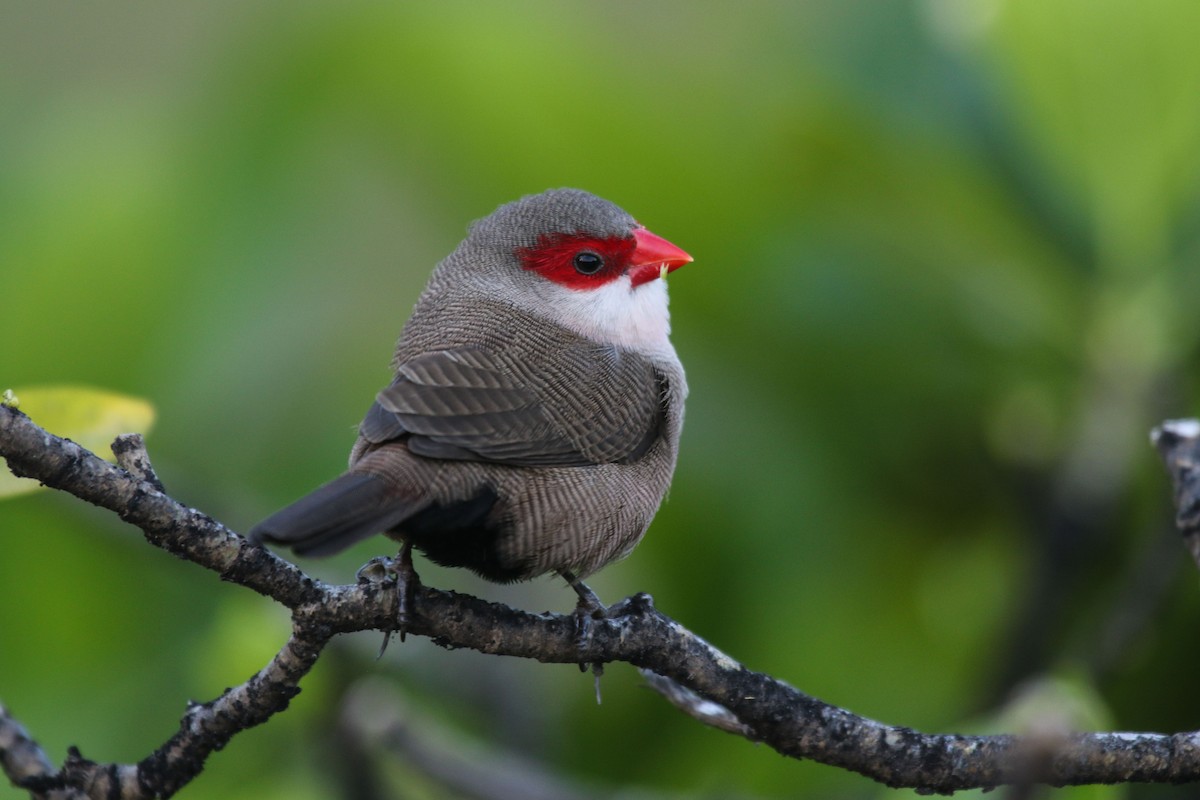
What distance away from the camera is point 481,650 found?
1.94 metres

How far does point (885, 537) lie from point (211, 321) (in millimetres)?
1787

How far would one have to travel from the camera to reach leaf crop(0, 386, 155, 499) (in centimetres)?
184

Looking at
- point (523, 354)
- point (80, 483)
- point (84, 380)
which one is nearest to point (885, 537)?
point (523, 354)

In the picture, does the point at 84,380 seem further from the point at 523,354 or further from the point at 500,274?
the point at 523,354

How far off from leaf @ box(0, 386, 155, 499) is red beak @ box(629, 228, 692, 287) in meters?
1.21

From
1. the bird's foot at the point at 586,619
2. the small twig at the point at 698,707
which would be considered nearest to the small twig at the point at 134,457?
the bird's foot at the point at 586,619

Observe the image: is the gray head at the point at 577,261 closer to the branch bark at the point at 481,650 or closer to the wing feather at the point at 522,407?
the wing feather at the point at 522,407

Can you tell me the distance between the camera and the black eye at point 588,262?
285 centimetres

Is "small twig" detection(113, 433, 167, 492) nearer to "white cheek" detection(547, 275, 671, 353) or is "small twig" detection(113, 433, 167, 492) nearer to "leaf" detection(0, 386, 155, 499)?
"leaf" detection(0, 386, 155, 499)

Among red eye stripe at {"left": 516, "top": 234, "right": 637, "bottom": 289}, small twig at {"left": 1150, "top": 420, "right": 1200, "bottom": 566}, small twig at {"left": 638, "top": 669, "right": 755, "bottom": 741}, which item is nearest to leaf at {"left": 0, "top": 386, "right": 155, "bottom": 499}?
small twig at {"left": 638, "top": 669, "right": 755, "bottom": 741}

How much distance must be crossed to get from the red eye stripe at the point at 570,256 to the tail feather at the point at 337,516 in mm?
935

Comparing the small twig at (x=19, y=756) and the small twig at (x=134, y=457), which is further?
the small twig at (x=19, y=756)

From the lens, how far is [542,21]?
440cm

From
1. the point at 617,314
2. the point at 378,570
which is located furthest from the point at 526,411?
the point at 617,314
